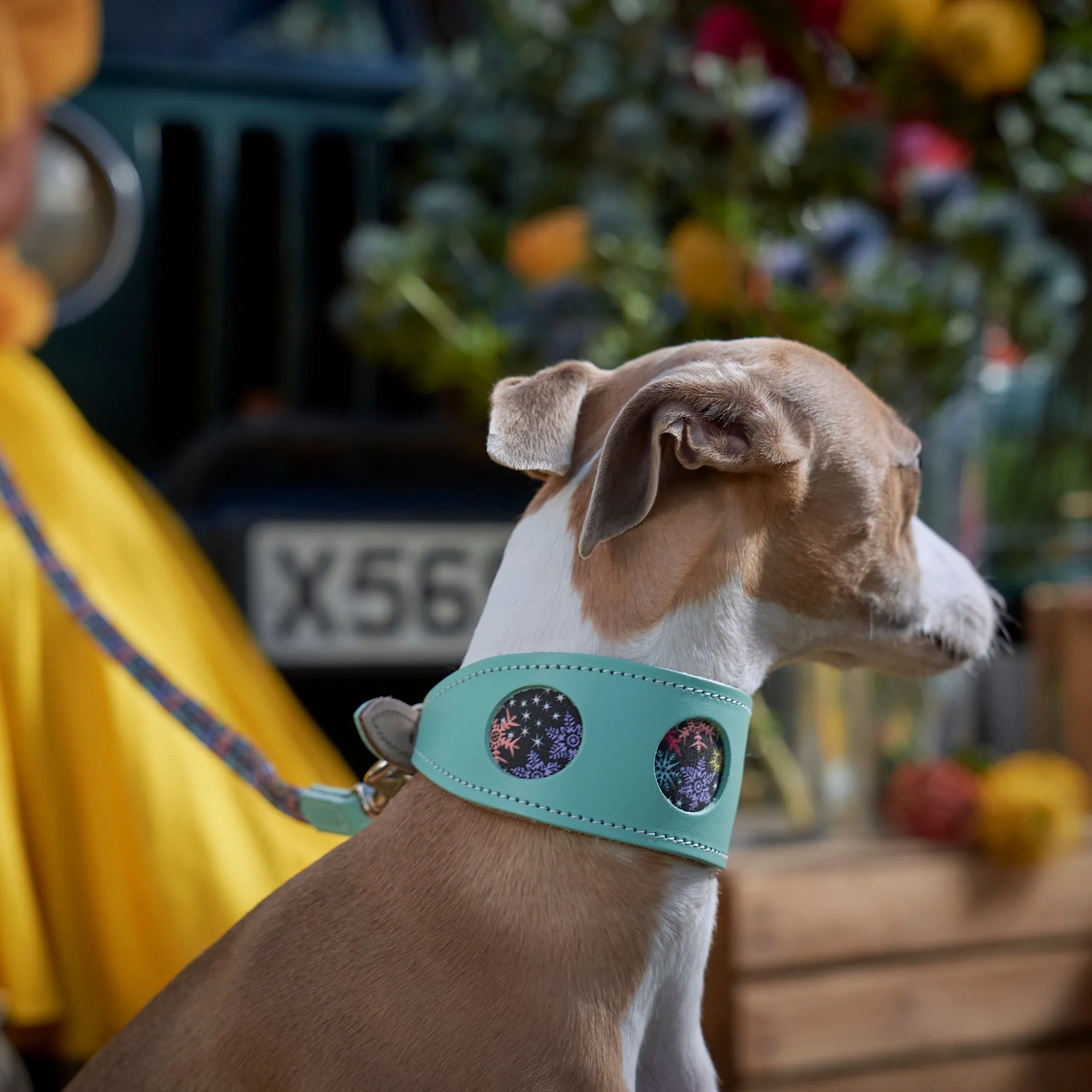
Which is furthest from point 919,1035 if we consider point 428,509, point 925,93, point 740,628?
point 925,93

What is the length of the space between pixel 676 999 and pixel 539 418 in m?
0.33

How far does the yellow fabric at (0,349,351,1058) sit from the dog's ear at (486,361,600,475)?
636mm

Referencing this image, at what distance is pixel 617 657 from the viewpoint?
0.66 meters

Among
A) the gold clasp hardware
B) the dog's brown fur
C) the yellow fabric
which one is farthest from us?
the yellow fabric

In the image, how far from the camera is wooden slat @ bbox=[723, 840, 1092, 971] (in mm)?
1486

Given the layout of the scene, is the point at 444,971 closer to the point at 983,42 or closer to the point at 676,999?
the point at 676,999

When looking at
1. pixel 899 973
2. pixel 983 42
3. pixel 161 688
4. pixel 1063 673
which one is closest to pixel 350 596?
pixel 161 688

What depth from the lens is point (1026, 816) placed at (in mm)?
1600

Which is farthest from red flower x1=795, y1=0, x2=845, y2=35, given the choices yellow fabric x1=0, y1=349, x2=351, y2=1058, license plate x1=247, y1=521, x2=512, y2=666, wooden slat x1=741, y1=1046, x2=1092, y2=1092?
wooden slat x1=741, y1=1046, x2=1092, y2=1092

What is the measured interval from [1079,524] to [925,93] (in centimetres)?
128

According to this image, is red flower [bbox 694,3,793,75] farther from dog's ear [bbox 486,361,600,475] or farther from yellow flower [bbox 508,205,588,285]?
dog's ear [bbox 486,361,600,475]

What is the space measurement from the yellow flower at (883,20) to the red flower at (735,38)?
0.12m

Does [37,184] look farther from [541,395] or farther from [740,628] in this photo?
[740,628]

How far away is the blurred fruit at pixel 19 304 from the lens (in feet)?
4.85
